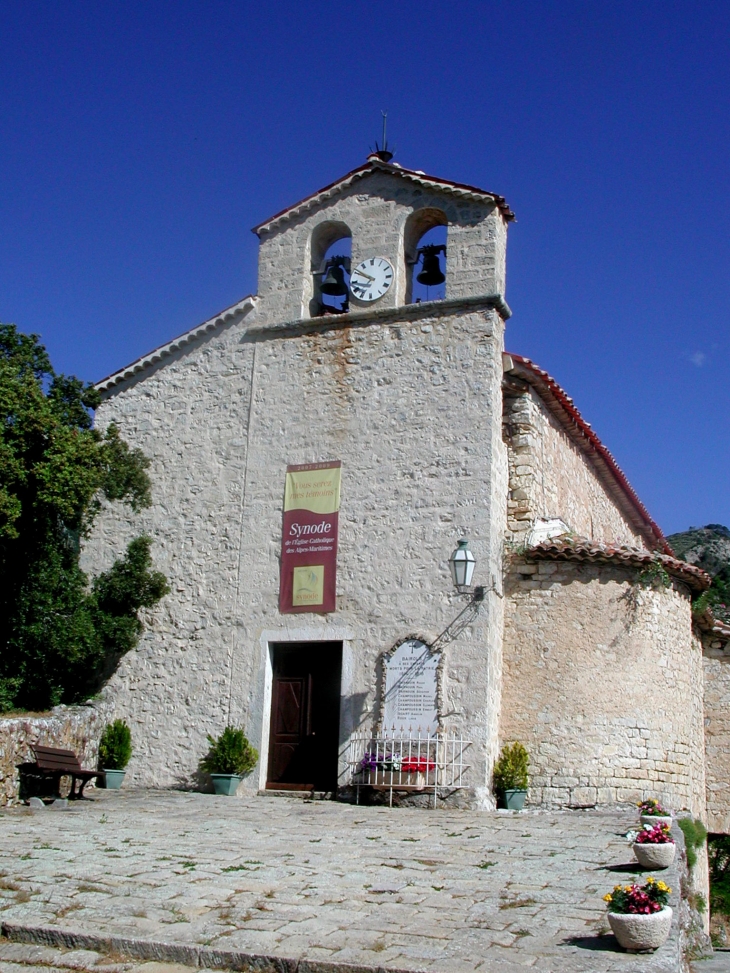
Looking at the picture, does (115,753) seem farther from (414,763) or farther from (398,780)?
(414,763)

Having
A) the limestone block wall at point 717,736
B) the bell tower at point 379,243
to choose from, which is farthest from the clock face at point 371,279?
the limestone block wall at point 717,736

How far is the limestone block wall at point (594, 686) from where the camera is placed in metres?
14.9

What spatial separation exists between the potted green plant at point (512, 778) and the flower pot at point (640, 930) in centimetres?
828

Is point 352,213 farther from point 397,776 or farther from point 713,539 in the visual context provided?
point 713,539

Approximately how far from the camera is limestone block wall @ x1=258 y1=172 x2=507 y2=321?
1652 cm

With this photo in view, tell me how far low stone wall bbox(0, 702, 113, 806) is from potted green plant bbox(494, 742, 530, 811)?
6.59m

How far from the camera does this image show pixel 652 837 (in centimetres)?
877

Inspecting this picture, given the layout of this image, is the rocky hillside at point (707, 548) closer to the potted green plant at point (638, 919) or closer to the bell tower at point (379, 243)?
the bell tower at point (379, 243)

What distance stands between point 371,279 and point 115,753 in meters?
8.91

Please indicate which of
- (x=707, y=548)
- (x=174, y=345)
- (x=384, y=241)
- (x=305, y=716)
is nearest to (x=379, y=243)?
(x=384, y=241)

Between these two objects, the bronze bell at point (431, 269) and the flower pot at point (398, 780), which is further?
the bronze bell at point (431, 269)

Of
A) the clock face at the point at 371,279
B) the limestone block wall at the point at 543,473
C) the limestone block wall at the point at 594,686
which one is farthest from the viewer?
the clock face at the point at 371,279

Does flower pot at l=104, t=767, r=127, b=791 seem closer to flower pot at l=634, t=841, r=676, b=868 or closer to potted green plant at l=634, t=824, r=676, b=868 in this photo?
potted green plant at l=634, t=824, r=676, b=868

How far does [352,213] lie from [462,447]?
15.9ft
